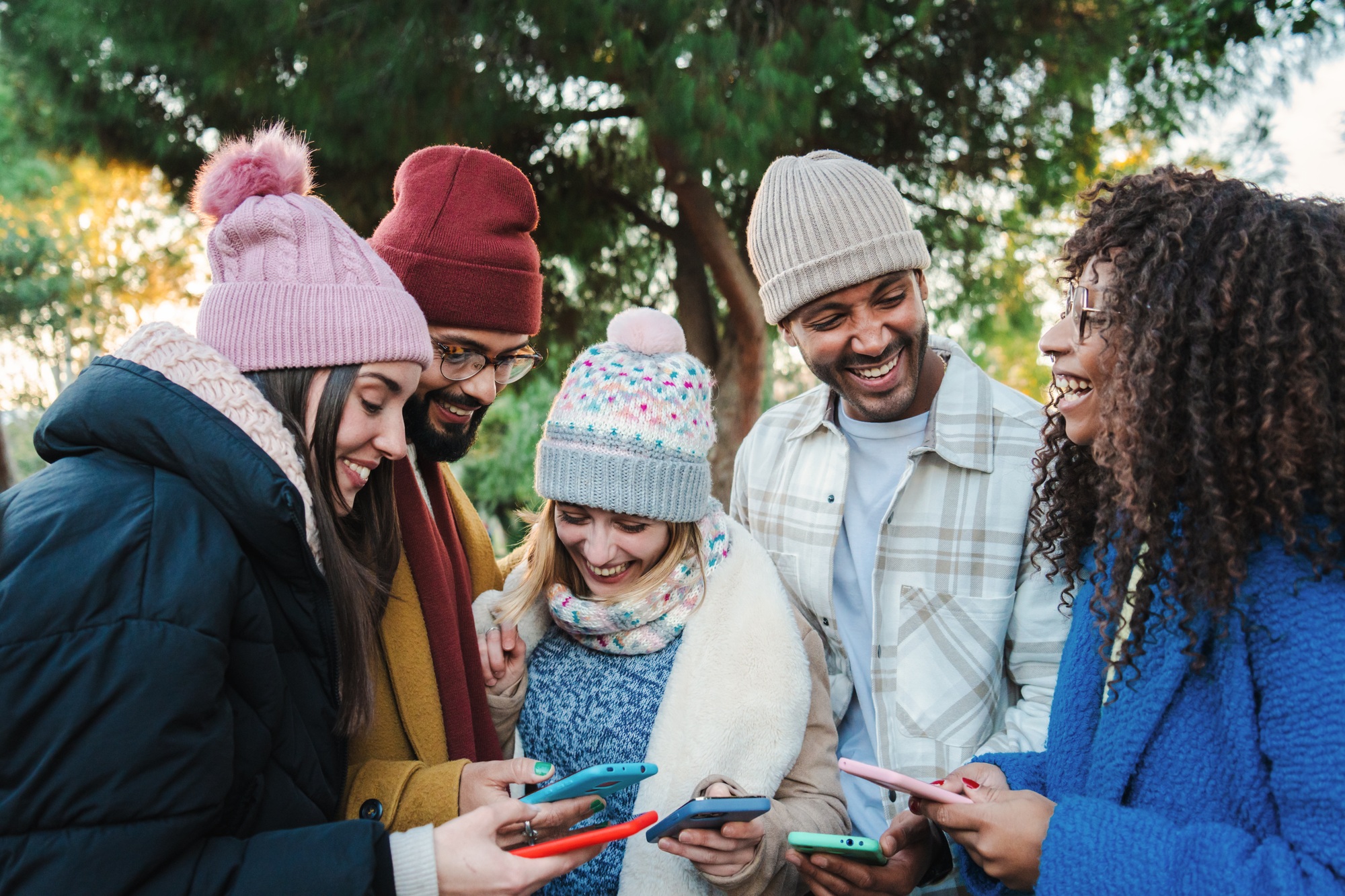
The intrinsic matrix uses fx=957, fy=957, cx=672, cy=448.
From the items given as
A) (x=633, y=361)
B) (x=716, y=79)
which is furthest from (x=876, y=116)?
(x=633, y=361)

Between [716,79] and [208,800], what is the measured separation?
4.42 metres

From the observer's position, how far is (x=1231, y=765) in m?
1.56

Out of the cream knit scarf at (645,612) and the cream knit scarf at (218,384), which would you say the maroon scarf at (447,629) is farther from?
the cream knit scarf at (218,384)

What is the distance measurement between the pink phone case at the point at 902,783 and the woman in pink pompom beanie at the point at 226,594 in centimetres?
56

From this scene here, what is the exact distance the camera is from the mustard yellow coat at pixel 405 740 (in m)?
2.01

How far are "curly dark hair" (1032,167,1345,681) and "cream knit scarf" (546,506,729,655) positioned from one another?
3.28 ft

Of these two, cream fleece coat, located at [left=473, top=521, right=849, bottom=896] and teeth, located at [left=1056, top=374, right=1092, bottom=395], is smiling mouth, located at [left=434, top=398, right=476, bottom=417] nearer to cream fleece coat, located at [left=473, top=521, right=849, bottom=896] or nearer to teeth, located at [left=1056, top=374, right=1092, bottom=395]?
cream fleece coat, located at [left=473, top=521, right=849, bottom=896]

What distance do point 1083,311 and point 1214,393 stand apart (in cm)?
33

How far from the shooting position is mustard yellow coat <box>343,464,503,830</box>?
6.60ft

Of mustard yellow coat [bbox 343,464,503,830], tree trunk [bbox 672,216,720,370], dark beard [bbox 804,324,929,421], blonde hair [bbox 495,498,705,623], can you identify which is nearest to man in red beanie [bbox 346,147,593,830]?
mustard yellow coat [bbox 343,464,503,830]

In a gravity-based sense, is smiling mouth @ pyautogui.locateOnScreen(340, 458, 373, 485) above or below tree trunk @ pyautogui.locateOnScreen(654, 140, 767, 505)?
below

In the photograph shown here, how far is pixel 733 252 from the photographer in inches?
252

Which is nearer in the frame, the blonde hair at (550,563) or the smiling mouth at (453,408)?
the blonde hair at (550,563)

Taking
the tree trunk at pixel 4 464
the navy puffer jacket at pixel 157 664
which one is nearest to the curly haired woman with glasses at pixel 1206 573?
the navy puffer jacket at pixel 157 664
